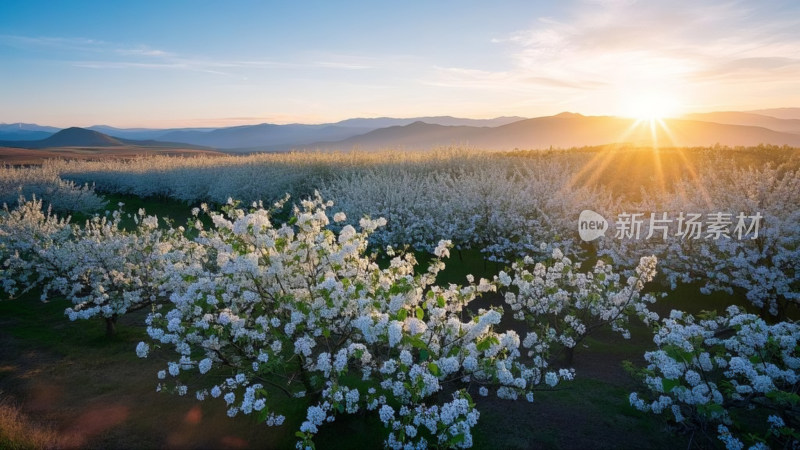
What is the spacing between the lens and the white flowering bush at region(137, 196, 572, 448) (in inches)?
194

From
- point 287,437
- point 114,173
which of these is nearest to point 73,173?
point 114,173

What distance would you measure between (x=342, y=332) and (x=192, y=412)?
10.3ft

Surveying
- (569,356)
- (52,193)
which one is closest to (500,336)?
(569,356)

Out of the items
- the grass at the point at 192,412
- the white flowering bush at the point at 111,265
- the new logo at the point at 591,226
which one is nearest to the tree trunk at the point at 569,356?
the grass at the point at 192,412

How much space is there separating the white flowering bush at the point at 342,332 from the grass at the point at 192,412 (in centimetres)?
61

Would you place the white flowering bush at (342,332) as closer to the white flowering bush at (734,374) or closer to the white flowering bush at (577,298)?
the white flowering bush at (734,374)

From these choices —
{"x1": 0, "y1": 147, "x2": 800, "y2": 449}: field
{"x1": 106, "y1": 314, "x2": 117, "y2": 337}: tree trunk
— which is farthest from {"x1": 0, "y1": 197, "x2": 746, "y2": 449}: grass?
{"x1": 106, "y1": 314, "x2": 117, "y2": 337}: tree trunk

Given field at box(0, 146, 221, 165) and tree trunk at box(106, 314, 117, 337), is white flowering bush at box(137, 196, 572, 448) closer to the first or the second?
tree trunk at box(106, 314, 117, 337)

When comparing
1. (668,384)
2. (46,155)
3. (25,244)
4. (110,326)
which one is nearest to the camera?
(668,384)

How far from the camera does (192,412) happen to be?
7.43 m

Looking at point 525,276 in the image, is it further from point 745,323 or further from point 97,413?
point 97,413

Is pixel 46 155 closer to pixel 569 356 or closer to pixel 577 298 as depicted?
pixel 569 356

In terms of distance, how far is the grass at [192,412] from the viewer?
21.4ft

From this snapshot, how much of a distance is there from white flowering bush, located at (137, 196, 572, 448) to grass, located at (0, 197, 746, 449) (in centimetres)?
61
